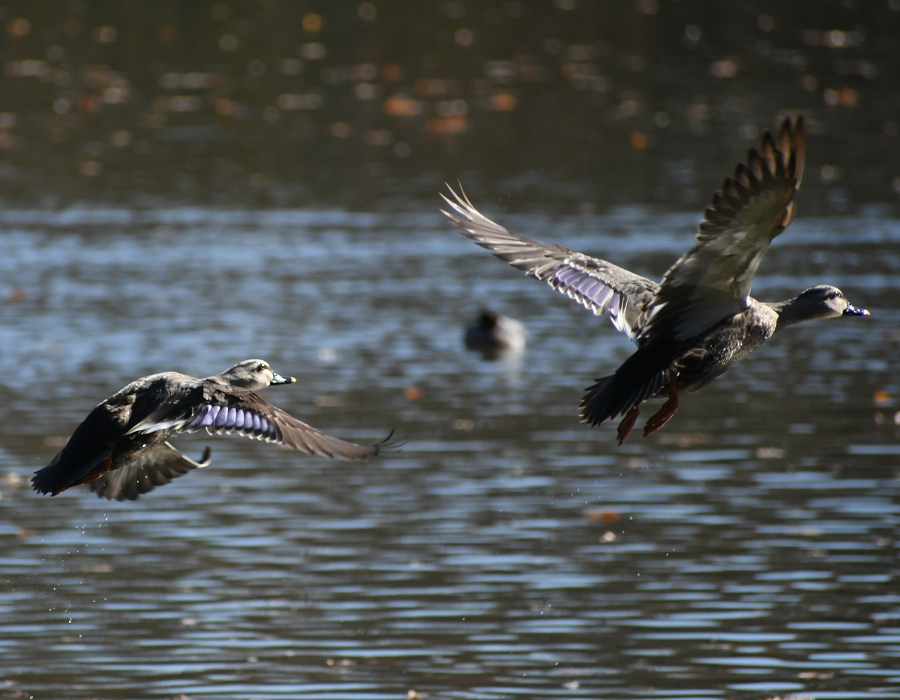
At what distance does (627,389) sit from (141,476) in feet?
10.1

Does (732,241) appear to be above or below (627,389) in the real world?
above

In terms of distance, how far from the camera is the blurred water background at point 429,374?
993cm

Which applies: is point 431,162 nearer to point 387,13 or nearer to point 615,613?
point 387,13

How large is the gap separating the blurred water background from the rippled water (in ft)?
0.12

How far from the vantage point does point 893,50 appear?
35.0 metres

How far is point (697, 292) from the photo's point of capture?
8.20 m

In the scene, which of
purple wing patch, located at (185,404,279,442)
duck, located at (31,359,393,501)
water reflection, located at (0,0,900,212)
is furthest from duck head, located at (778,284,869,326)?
water reflection, located at (0,0,900,212)

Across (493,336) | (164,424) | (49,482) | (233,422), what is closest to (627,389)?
(233,422)

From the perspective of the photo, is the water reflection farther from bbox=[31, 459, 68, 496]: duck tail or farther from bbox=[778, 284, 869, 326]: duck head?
bbox=[31, 459, 68, 496]: duck tail

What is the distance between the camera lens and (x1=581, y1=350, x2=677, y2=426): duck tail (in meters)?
8.18

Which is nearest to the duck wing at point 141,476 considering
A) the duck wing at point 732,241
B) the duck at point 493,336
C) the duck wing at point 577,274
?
the duck wing at point 577,274

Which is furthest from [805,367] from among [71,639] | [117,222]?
[117,222]

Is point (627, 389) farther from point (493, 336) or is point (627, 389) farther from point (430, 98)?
point (430, 98)

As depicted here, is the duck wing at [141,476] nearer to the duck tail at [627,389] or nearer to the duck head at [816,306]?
the duck tail at [627,389]
